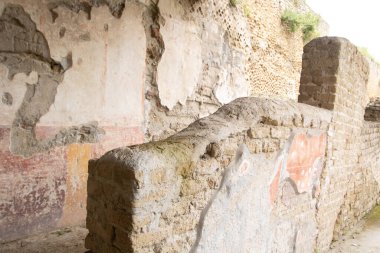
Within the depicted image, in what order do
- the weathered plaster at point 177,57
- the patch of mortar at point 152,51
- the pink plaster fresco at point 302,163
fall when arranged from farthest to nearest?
the weathered plaster at point 177,57, the patch of mortar at point 152,51, the pink plaster fresco at point 302,163

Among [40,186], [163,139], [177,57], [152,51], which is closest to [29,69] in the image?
[40,186]

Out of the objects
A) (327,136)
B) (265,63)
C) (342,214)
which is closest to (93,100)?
(327,136)

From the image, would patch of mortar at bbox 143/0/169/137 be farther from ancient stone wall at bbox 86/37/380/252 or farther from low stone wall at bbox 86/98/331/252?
low stone wall at bbox 86/98/331/252

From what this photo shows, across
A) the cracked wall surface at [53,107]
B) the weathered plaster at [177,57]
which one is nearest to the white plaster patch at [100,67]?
the cracked wall surface at [53,107]

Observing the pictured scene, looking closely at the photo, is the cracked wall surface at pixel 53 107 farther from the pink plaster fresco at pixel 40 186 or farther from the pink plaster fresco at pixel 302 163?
the pink plaster fresco at pixel 302 163

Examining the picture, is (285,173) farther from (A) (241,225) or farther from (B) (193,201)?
(B) (193,201)

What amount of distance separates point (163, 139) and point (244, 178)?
542 millimetres

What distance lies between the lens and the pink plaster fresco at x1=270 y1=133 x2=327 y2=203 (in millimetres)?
2289

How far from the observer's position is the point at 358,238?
3.79 m

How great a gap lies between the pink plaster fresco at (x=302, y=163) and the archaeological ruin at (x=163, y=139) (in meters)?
0.02

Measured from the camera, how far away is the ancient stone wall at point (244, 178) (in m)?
1.44

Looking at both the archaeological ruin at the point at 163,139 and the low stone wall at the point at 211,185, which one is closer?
the low stone wall at the point at 211,185

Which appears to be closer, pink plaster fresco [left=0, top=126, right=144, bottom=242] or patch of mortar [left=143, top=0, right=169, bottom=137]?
pink plaster fresco [left=0, top=126, right=144, bottom=242]

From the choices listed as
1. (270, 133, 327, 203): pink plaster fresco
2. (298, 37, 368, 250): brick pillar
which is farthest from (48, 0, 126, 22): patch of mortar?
(270, 133, 327, 203): pink plaster fresco
